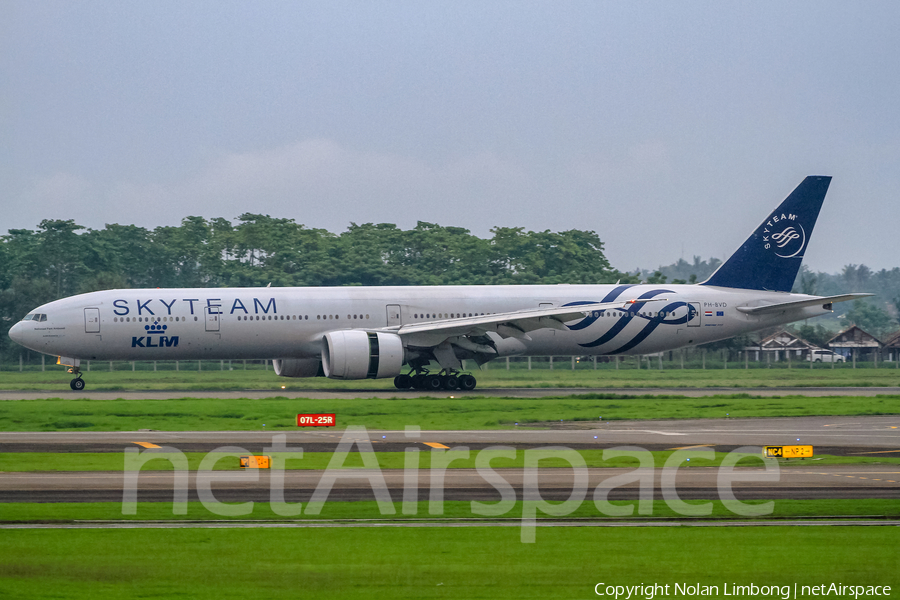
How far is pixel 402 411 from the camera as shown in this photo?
29.4 m

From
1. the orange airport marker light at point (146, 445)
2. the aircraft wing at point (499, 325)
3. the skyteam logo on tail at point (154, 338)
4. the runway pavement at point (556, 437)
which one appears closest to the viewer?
the orange airport marker light at point (146, 445)

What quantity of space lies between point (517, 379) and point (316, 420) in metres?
18.3

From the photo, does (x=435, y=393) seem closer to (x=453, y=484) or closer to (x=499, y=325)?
(x=499, y=325)

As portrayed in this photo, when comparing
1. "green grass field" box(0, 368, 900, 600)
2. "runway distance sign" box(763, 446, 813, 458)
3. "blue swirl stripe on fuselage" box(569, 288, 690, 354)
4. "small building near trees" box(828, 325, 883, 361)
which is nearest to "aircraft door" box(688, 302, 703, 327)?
"blue swirl stripe on fuselage" box(569, 288, 690, 354)

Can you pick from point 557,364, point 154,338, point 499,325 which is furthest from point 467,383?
point 557,364

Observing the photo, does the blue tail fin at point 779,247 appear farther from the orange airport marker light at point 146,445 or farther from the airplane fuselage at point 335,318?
the orange airport marker light at point 146,445

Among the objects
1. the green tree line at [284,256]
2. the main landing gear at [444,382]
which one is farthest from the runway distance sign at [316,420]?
the green tree line at [284,256]

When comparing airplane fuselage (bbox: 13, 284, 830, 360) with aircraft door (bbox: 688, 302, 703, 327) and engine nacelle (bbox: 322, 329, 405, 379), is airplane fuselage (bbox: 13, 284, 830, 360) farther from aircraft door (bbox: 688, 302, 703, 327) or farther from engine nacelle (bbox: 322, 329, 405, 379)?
engine nacelle (bbox: 322, 329, 405, 379)

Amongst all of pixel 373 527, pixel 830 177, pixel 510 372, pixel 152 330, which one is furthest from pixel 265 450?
pixel 830 177

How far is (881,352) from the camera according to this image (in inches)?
2621

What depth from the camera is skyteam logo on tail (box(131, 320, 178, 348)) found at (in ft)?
121

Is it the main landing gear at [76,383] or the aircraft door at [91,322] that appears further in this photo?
the main landing gear at [76,383]

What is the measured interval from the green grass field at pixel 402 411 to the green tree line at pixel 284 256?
34.3 m

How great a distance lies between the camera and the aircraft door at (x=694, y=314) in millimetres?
40062
